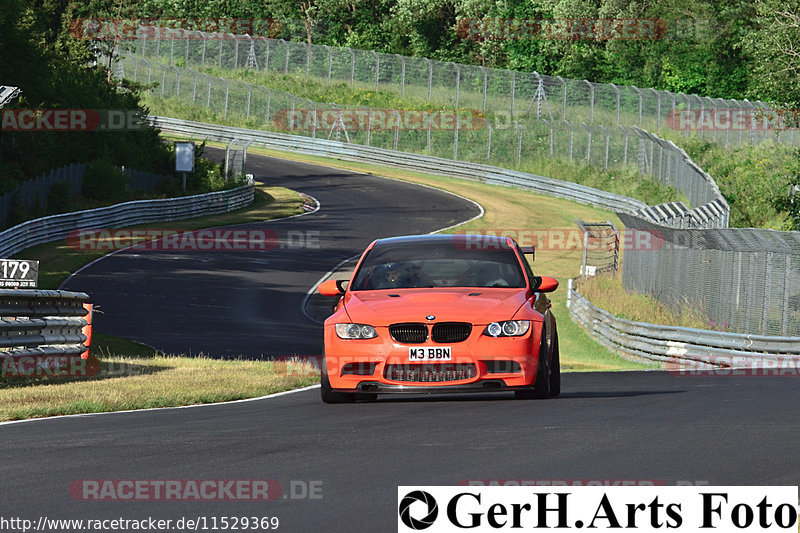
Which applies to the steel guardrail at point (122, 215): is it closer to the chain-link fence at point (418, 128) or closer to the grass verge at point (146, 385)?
the grass verge at point (146, 385)

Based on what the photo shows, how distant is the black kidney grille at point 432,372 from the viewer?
38.6ft

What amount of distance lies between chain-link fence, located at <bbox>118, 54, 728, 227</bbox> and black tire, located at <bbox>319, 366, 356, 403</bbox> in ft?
144

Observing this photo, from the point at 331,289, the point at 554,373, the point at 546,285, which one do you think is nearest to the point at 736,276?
the point at 554,373

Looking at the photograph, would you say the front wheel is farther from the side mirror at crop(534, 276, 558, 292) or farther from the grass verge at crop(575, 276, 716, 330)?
the grass verge at crop(575, 276, 716, 330)

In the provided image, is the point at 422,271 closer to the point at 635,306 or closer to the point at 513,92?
the point at 635,306

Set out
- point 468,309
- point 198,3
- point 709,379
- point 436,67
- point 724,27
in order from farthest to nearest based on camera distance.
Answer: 1. point 198,3
2. point 724,27
3. point 436,67
4. point 709,379
5. point 468,309

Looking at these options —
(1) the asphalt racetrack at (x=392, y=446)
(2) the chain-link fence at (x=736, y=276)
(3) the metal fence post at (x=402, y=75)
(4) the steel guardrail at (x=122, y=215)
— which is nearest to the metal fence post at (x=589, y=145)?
(3) the metal fence post at (x=402, y=75)

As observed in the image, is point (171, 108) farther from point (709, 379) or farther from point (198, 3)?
point (709, 379)

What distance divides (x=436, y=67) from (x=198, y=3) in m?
36.9

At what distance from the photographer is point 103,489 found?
7473 mm

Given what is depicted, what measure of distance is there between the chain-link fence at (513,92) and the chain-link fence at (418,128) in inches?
68.4

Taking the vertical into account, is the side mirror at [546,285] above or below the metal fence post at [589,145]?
above

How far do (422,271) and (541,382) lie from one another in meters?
1.72

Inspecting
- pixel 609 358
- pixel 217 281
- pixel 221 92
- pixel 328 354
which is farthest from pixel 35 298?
pixel 221 92
